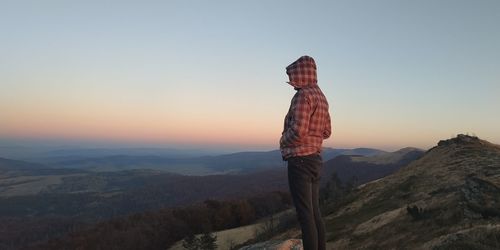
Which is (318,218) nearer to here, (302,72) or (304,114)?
(304,114)

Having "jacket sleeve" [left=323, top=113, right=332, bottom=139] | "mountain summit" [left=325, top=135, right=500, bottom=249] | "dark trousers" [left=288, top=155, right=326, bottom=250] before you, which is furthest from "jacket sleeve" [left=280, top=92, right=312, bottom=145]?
"mountain summit" [left=325, top=135, right=500, bottom=249]

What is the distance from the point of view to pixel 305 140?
8.34 m

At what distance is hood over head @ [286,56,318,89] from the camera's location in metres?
8.49

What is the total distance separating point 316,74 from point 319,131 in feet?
3.69

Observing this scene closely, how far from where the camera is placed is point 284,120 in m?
8.78

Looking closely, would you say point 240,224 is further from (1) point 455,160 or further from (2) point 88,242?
(1) point 455,160

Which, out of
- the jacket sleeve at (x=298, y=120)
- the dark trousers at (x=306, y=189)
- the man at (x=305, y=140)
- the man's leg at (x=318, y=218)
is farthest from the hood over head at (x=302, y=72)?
the man's leg at (x=318, y=218)

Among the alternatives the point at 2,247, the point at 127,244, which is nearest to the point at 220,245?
the point at 127,244

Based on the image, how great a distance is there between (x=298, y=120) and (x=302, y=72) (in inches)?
39.0

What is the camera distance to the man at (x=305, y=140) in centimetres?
826

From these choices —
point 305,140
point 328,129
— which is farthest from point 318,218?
point 328,129

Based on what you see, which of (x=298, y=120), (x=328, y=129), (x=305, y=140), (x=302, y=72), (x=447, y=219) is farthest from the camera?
(x=447, y=219)

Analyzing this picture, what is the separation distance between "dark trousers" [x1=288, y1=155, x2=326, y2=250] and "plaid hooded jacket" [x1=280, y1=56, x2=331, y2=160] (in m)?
0.17

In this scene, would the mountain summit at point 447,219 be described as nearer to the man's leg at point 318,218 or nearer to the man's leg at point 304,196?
the man's leg at point 318,218
